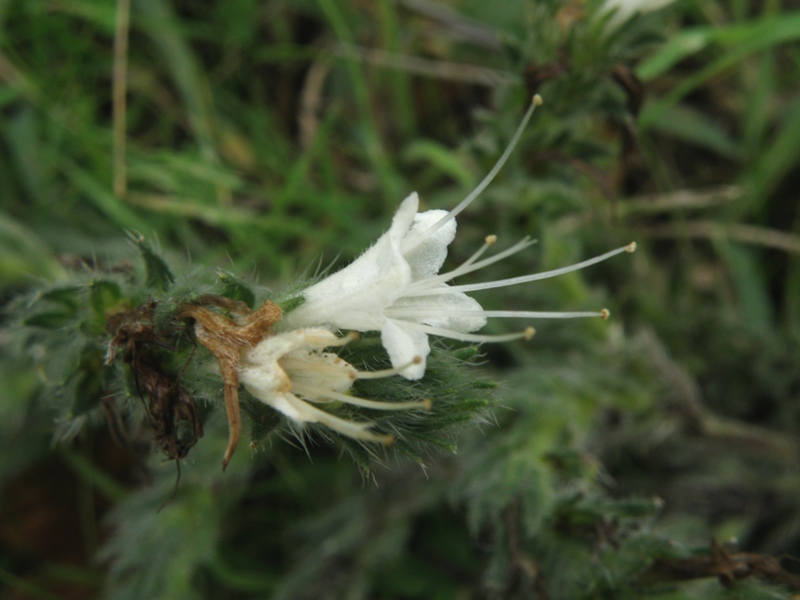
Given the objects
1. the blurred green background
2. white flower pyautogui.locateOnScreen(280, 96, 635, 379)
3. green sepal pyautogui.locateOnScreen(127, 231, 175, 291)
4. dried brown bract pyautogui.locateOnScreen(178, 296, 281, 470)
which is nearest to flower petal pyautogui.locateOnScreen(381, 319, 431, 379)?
white flower pyautogui.locateOnScreen(280, 96, 635, 379)

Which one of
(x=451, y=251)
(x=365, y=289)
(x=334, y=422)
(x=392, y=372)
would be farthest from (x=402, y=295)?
(x=451, y=251)

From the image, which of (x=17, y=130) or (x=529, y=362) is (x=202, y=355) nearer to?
(x=529, y=362)

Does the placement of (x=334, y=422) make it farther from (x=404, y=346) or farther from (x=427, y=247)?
(x=427, y=247)

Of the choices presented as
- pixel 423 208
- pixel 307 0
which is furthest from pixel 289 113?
pixel 423 208

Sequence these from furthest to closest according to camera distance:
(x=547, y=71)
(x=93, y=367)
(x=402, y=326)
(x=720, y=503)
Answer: (x=720, y=503) → (x=547, y=71) → (x=93, y=367) → (x=402, y=326)

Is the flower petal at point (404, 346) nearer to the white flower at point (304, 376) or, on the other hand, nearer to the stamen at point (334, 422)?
the white flower at point (304, 376)

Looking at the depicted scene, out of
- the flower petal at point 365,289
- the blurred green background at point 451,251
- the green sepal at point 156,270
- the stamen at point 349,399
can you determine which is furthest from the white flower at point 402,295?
the blurred green background at point 451,251

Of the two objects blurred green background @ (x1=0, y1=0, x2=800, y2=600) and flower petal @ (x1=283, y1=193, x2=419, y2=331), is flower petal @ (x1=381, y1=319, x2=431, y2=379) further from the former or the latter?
blurred green background @ (x1=0, y1=0, x2=800, y2=600)
